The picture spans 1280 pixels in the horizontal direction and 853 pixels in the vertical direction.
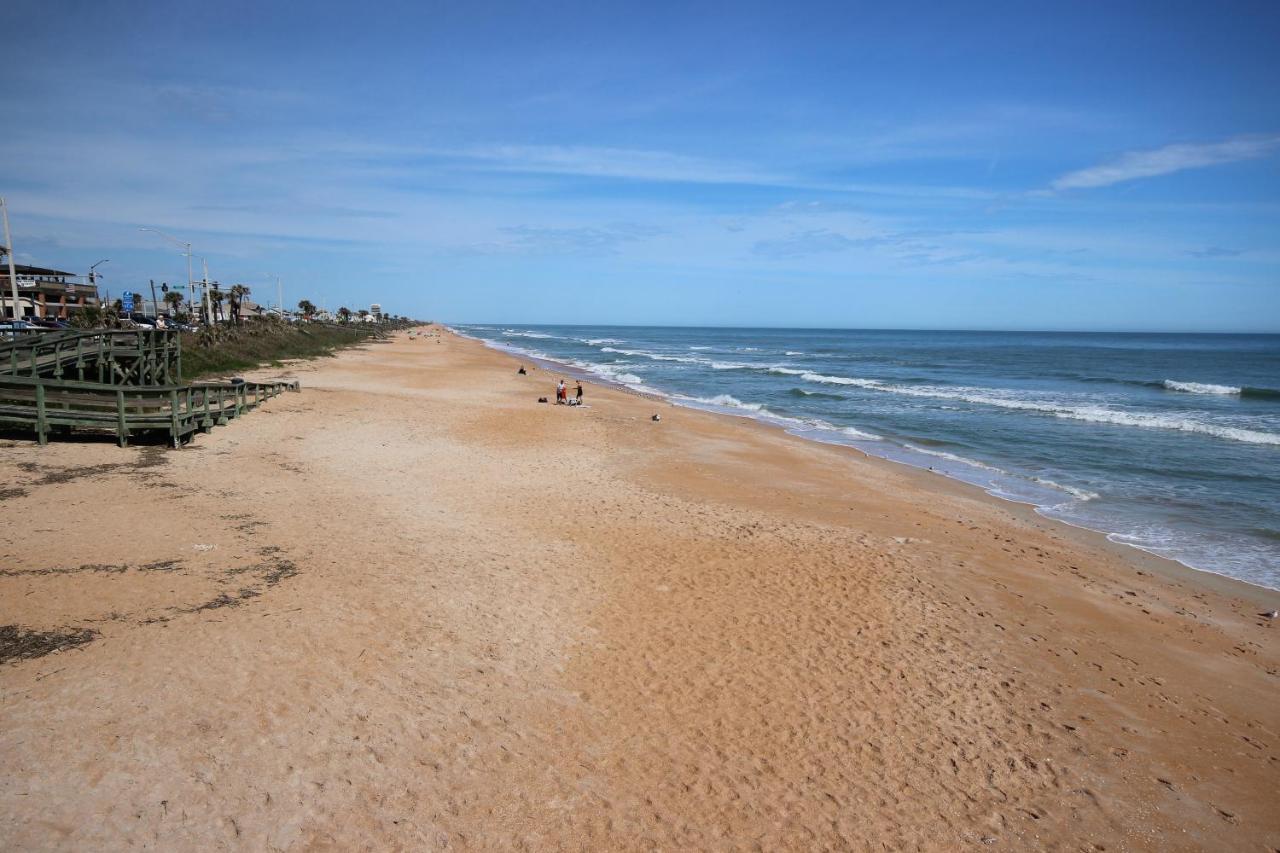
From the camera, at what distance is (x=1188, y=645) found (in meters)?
8.20

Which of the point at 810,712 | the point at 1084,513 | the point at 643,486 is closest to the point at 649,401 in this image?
the point at 643,486

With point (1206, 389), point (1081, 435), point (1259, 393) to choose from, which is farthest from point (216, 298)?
point (1259, 393)

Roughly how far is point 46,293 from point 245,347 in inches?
1684

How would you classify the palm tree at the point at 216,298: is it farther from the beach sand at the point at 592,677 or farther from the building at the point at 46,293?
the beach sand at the point at 592,677

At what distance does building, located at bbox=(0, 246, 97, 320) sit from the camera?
186ft

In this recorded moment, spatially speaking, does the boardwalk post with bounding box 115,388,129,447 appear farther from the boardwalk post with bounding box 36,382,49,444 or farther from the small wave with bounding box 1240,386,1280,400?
the small wave with bounding box 1240,386,1280,400

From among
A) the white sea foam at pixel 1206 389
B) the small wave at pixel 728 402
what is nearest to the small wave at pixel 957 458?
the small wave at pixel 728 402

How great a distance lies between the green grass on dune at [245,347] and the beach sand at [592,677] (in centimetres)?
2057

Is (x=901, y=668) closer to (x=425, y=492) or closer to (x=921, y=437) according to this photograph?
(x=425, y=492)

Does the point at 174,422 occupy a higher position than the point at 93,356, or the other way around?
the point at 93,356

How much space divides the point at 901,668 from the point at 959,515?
24.4 feet

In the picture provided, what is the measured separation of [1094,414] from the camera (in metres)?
29.2

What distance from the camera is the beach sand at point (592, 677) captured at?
476 cm

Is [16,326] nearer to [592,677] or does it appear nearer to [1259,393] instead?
[592,677]
